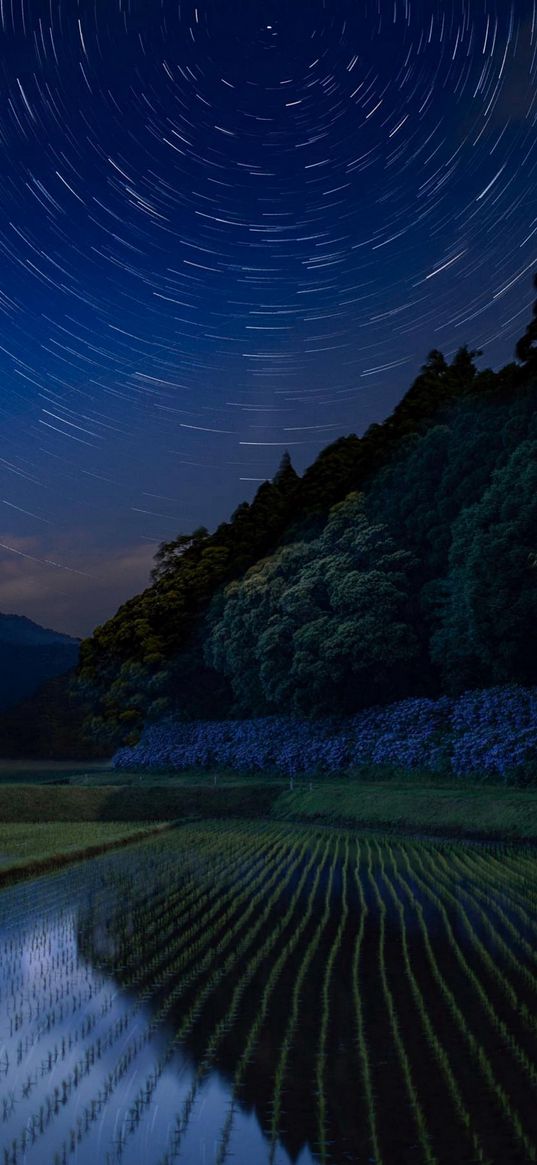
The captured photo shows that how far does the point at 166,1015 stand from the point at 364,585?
1217 inches

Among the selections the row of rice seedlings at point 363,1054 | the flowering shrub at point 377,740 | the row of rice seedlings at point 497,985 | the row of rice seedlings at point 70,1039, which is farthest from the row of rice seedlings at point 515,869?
the flowering shrub at point 377,740

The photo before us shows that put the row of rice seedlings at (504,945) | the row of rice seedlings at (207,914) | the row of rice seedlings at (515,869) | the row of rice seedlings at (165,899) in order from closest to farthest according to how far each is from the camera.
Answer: the row of rice seedlings at (504,945) < the row of rice seedlings at (207,914) < the row of rice seedlings at (165,899) < the row of rice seedlings at (515,869)

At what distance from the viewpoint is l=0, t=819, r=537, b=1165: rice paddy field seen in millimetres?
6324

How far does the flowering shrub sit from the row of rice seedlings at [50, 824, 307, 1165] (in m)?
18.2

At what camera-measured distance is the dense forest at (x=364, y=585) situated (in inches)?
1332

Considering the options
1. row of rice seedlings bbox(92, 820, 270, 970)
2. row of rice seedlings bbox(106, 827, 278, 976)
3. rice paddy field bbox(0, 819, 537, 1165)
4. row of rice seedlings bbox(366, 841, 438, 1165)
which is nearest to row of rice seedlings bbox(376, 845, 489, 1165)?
rice paddy field bbox(0, 819, 537, 1165)

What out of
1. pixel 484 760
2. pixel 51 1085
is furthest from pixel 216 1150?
pixel 484 760

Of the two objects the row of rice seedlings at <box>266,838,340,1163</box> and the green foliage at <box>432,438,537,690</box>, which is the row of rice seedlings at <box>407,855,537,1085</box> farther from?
the green foliage at <box>432,438,537,690</box>

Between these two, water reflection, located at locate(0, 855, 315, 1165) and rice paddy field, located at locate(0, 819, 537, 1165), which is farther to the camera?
rice paddy field, located at locate(0, 819, 537, 1165)

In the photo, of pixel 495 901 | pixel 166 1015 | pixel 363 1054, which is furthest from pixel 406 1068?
pixel 495 901

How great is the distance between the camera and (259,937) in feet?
43.0

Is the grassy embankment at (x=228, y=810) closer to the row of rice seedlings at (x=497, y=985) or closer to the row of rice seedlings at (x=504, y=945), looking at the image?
the row of rice seedlings at (x=504, y=945)

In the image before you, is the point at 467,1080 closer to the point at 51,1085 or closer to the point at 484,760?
the point at 51,1085

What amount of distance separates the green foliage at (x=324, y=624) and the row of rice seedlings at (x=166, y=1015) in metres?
24.2
